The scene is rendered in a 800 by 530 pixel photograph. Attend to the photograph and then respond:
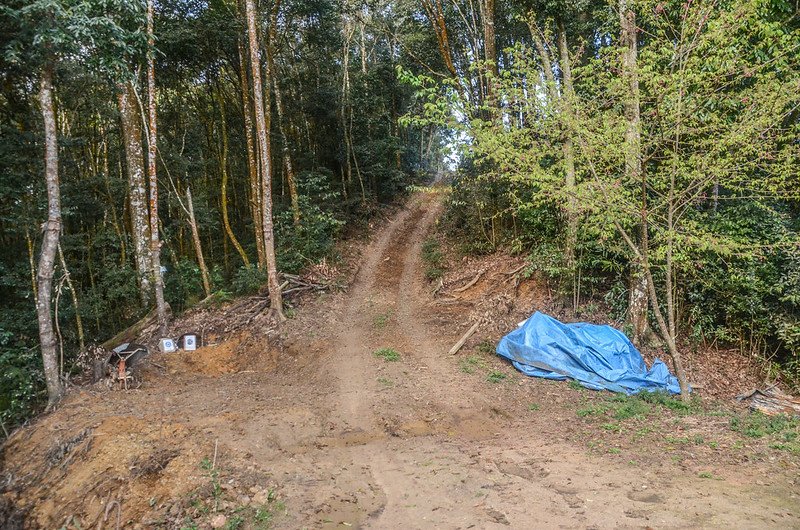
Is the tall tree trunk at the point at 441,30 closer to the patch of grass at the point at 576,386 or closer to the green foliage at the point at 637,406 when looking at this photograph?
the patch of grass at the point at 576,386

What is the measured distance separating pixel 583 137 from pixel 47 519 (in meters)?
8.56

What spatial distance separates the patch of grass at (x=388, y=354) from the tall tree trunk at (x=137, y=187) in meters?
5.95

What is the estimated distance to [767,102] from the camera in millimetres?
Answer: 5867

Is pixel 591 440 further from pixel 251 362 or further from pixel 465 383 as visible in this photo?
pixel 251 362

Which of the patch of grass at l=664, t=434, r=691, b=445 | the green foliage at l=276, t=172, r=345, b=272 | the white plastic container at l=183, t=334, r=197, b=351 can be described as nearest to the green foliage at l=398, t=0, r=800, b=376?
the patch of grass at l=664, t=434, r=691, b=445

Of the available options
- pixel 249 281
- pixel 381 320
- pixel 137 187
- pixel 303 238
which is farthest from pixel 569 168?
pixel 137 187

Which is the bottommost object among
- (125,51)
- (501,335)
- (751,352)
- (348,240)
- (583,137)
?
(751,352)

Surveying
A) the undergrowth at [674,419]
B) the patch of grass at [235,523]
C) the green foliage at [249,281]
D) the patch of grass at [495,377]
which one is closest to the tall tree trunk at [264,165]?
the green foliage at [249,281]

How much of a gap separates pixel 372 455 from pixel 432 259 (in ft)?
28.9

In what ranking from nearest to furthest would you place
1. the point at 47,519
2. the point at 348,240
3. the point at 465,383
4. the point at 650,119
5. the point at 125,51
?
the point at 47,519, the point at 650,119, the point at 125,51, the point at 465,383, the point at 348,240

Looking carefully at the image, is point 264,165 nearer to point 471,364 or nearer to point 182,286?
point 182,286

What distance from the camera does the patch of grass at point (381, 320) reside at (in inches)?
412

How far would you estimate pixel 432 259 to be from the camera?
13742 mm

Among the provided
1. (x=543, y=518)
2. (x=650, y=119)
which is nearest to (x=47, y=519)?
(x=543, y=518)
